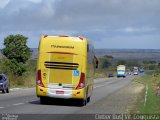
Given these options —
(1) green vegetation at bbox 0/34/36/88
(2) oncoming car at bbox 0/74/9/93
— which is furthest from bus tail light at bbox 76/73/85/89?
(1) green vegetation at bbox 0/34/36/88

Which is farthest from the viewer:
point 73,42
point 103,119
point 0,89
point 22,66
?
point 22,66

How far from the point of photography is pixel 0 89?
4075 cm

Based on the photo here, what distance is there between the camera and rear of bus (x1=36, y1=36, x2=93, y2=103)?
2611cm

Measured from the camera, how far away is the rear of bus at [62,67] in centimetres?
2611

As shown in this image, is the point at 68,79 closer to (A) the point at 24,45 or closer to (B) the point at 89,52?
(B) the point at 89,52

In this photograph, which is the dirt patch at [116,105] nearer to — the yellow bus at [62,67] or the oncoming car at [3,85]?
the yellow bus at [62,67]

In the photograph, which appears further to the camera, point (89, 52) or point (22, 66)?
point (22, 66)

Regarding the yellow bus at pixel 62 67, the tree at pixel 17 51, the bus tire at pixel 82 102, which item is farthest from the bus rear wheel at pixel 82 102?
the tree at pixel 17 51

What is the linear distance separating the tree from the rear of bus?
114ft

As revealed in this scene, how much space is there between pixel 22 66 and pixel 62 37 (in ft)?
115

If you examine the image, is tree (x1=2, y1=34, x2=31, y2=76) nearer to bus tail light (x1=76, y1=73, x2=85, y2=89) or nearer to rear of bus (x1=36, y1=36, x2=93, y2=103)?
rear of bus (x1=36, y1=36, x2=93, y2=103)

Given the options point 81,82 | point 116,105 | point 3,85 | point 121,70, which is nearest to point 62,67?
point 81,82

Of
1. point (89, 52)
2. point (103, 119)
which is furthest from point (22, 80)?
point (103, 119)

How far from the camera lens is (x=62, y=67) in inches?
1037
